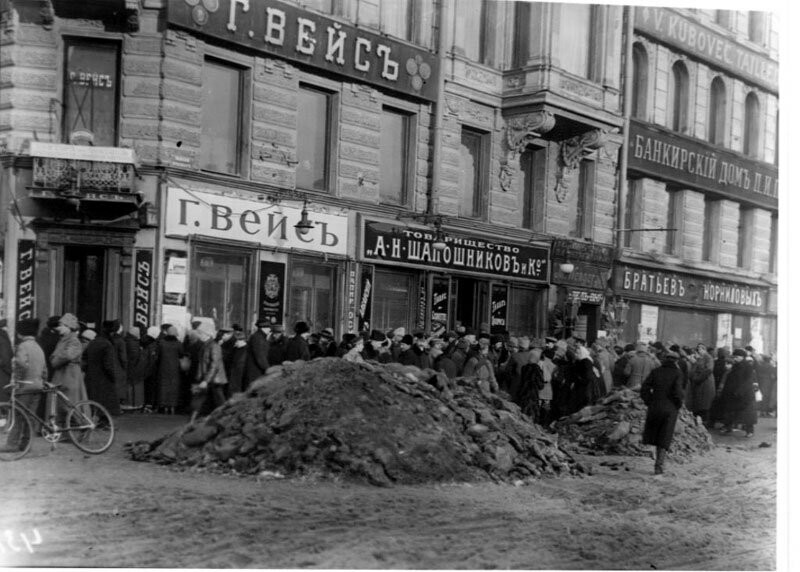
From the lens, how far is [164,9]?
12.6 m

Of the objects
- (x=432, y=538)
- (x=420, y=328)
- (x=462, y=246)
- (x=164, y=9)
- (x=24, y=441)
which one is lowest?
(x=432, y=538)

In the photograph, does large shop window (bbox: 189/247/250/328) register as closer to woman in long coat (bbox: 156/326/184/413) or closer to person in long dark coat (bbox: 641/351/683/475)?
woman in long coat (bbox: 156/326/184/413)

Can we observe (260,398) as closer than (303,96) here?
Yes

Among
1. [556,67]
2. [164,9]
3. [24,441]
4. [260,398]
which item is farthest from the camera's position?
[556,67]

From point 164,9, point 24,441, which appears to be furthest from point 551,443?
point 164,9

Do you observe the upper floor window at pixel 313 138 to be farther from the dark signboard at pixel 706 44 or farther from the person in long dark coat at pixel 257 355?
the dark signboard at pixel 706 44

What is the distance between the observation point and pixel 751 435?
43.9 ft

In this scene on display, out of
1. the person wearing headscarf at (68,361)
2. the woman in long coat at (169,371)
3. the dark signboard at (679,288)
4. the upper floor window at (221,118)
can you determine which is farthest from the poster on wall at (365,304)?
the person wearing headscarf at (68,361)

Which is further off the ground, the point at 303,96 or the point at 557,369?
the point at 303,96

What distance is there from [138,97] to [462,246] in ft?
17.6

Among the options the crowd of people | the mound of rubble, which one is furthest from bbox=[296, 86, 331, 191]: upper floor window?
the mound of rubble

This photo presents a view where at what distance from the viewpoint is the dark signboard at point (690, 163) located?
45.0 ft

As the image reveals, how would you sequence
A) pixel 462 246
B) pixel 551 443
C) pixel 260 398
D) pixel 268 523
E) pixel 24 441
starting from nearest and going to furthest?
pixel 268 523
pixel 24 441
pixel 260 398
pixel 551 443
pixel 462 246

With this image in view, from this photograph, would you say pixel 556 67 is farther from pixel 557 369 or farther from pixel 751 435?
pixel 751 435
